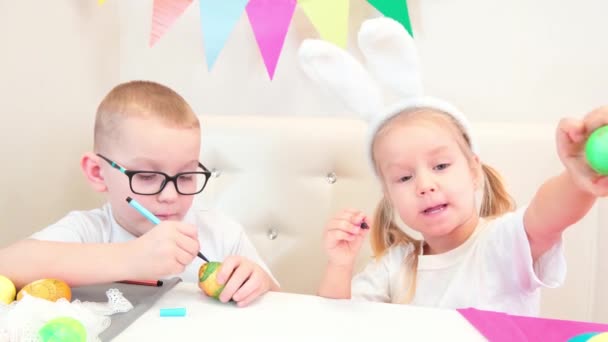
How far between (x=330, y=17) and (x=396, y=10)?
158 millimetres

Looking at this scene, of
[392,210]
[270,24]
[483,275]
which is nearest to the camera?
[483,275]

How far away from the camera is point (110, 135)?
1096mm

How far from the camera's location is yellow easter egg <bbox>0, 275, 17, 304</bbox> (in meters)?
0.80

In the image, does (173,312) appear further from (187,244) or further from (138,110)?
(138,110)

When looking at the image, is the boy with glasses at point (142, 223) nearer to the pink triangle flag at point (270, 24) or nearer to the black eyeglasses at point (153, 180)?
the black eyeglasses at point (153, 180)

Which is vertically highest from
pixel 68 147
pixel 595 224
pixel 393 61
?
pixel 393 61

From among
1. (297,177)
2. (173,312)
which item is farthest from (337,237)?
(297,177)

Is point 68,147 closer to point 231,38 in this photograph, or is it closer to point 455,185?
point 231,38

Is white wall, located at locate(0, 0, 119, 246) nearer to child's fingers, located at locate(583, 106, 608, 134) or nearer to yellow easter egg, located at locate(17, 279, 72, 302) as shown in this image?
yellow easter egg, located at locate(17, 279, 72, 302)

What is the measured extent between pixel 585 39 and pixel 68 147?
4.11ft

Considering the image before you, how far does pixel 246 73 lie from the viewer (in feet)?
5.28

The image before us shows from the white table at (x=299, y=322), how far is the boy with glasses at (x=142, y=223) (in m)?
0.04

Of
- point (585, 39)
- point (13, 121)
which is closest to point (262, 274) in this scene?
point (13, 121)

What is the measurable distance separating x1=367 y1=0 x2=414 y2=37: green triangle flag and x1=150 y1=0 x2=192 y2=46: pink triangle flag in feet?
1.63
